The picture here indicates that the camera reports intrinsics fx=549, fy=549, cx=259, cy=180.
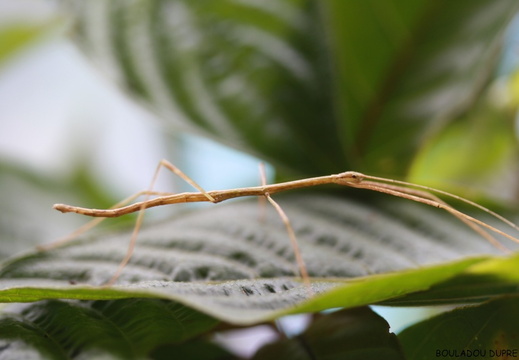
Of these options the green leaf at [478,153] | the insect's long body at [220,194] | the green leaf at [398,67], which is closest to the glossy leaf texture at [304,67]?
the green leaf at [398,67]

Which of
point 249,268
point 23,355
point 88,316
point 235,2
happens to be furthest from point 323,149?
point 23,355

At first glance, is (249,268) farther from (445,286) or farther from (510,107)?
(510,107)

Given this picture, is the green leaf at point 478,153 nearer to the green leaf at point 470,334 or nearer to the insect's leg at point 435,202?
the insect's leg at point 435,202

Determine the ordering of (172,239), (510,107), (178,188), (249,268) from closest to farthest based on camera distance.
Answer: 1. (249,268)
2. (172,239)
3. (510,107)
4. (178,188)

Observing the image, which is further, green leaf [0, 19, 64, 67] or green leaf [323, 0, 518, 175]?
green leaf [0, 19, 64, 67]

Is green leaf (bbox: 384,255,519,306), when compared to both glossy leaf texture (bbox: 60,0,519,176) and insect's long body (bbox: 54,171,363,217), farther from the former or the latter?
glossy leaf texture (bbox: 60,0,519,176)

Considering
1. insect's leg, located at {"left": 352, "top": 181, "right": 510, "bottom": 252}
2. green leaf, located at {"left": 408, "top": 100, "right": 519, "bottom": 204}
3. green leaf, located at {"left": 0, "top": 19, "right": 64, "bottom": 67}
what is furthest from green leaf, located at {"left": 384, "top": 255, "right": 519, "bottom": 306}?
green leaf, located at {"left": 0, "top": 19, "right": 64, "bottom": 67}
